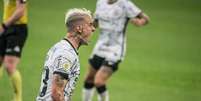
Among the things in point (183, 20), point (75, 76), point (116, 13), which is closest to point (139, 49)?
point (183, 20)

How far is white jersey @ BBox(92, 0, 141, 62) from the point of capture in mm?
12156

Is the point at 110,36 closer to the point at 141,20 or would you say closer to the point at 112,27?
the point at 112,27

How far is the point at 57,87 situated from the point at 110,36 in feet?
17.0

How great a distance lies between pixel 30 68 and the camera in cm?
1650

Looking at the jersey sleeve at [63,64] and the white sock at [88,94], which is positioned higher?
the jersey sleeve at [63,64]

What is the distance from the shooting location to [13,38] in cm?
1226

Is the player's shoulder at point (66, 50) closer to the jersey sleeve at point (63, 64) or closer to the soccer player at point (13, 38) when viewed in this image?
the jersey sleeve at point (63, 64)

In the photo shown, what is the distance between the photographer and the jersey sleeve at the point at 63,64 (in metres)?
7.20

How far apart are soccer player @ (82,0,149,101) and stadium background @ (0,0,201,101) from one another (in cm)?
154

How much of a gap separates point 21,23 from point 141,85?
4080 mm

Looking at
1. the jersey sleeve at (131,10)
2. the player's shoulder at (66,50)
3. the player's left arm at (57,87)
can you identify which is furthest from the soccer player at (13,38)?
the player's left arm at (57,87)

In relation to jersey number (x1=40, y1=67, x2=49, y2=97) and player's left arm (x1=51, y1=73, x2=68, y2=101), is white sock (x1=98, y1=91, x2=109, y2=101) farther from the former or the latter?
player's left arm (x1=51, y1=73, x2=68, y2=101)

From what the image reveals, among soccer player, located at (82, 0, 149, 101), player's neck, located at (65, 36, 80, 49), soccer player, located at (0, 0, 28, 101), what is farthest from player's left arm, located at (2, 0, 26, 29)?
player's neck, located at (65, 36, 80, 49)

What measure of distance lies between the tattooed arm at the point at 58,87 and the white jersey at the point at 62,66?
0.06m
